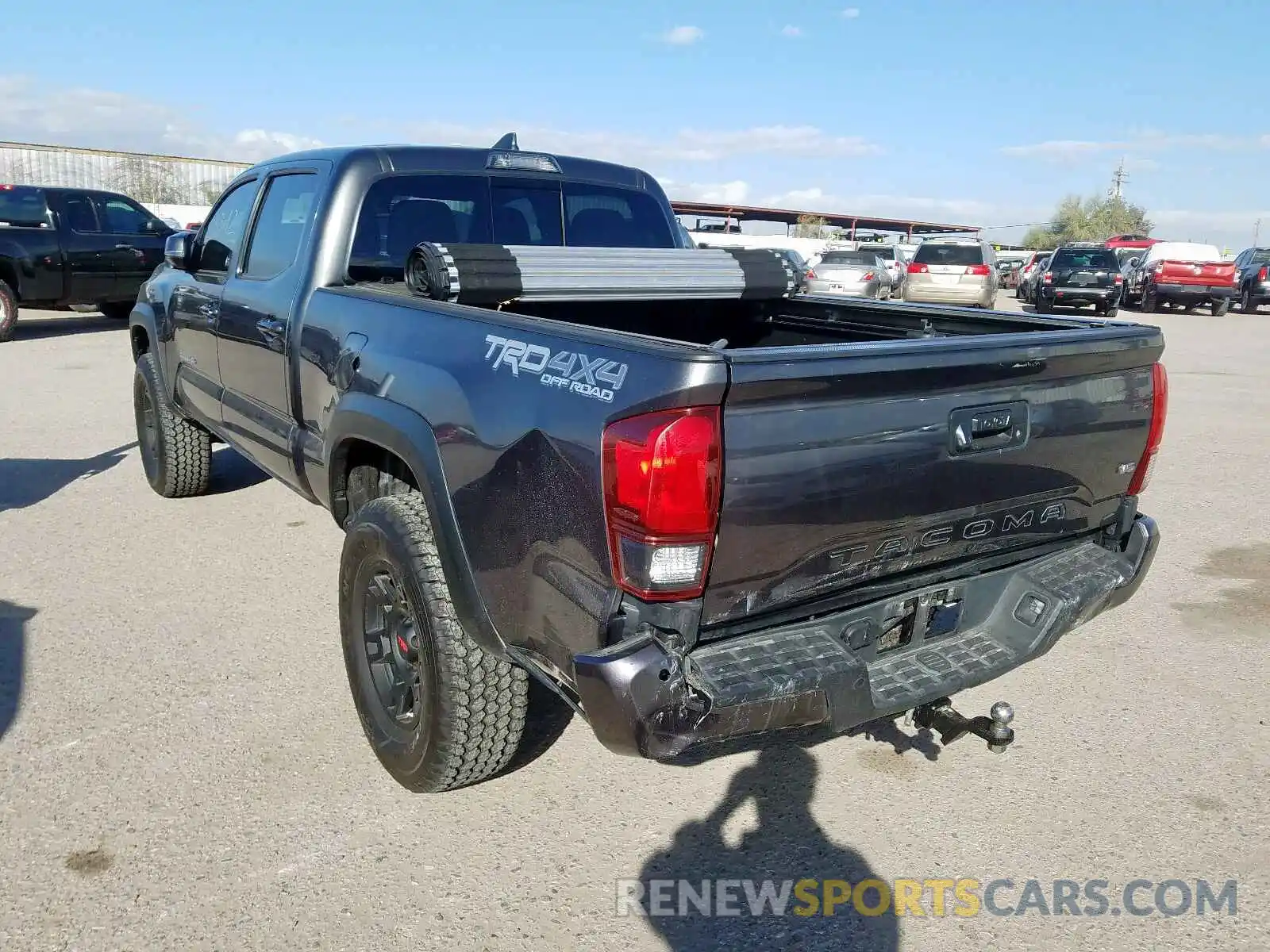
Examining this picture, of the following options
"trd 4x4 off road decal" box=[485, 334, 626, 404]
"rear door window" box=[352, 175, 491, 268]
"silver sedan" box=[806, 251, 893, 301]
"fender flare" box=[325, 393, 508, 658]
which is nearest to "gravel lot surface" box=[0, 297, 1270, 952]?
"fender flare" box=[325, 393, 508, 658]

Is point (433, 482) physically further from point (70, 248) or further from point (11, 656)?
point (70, 248)

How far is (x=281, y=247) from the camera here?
406 cm

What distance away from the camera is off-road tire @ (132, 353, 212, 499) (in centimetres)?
561

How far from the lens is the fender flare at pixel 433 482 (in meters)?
2.61

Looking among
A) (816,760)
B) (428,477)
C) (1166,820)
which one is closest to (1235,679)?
(1166,820)

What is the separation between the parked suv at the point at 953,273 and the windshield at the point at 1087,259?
2.42m

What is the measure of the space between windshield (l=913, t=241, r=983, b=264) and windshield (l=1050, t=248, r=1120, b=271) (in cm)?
275

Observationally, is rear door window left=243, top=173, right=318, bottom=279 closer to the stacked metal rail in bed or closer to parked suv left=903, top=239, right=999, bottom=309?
the stacked metal rail in bed

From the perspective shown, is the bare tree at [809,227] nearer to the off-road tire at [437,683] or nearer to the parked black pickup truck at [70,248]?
the parked black pickup truck at [70,248]

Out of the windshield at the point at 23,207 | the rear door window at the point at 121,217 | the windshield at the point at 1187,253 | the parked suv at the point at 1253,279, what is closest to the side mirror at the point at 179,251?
the windshield at the point at 23,207

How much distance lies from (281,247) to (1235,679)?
167 inches

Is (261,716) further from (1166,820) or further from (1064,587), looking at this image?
(1166,820)

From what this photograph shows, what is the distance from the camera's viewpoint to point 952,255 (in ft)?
65.9

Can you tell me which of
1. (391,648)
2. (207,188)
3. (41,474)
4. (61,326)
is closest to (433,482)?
(391,648)
